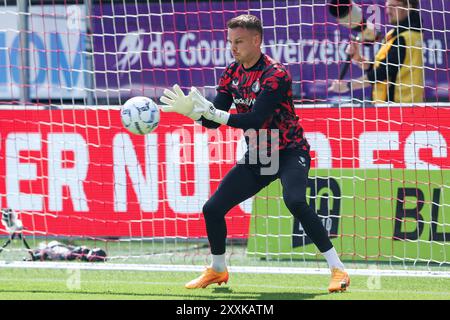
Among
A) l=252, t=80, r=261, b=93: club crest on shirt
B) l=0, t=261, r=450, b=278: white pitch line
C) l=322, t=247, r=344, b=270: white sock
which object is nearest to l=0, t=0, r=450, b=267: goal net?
l=0, t=261, r=450, b=278: white pitch line

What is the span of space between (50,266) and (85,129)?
2.19 meters

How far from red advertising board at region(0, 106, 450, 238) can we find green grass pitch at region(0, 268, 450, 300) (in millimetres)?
1416

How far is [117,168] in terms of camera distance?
11.1 m

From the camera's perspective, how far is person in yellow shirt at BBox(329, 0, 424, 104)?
10.3 m

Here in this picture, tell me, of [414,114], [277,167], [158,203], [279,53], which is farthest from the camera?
[279,53]

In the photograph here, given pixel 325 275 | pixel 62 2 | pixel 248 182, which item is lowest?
pixel 325 275

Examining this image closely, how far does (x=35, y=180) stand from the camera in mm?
11289

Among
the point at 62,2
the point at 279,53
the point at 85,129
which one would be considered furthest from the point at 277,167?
the point at 62,2

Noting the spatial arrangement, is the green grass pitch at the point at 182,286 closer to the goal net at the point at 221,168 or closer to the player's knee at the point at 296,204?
the player's knee at the point at 296,204

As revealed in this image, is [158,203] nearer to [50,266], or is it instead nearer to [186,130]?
[186,130]

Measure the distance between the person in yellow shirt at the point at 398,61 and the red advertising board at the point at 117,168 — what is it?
0.42 m

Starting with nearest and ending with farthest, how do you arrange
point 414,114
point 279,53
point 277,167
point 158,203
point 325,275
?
point 277,167
point 325,275
point 414,114
point 158,203
point 279,53

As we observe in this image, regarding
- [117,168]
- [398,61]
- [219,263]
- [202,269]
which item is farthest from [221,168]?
[219,263]

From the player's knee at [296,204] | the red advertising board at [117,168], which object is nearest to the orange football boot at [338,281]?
the player's knee at [296,204]
